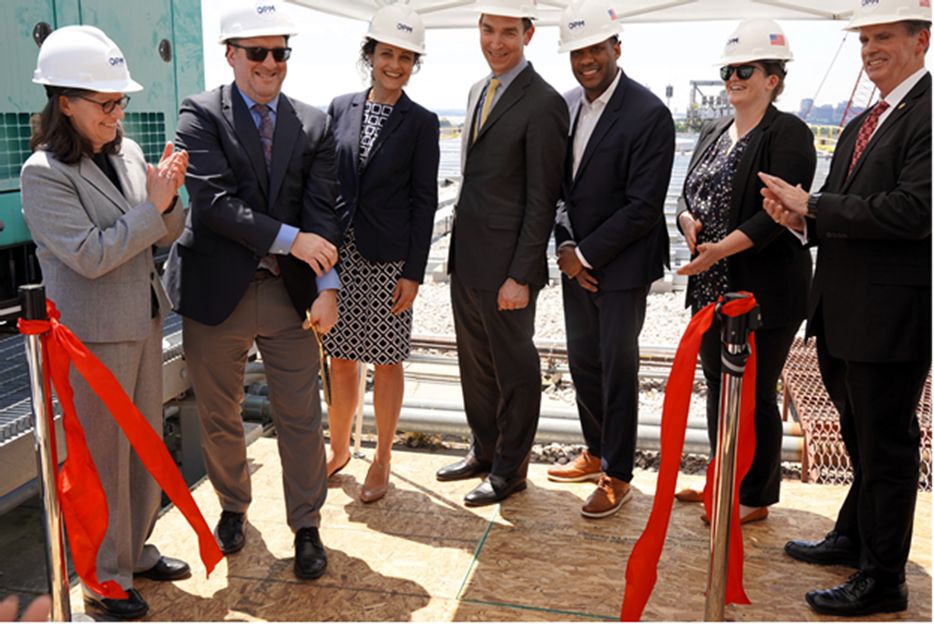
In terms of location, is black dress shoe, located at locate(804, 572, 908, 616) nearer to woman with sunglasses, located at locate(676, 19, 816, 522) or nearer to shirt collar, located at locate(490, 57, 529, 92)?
woman with sunglasses, located at locate(676, 19, 816, 522)

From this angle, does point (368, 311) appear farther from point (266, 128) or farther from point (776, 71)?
point (776, 71)

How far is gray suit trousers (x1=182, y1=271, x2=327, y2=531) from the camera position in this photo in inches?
118

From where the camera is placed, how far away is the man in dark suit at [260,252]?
2852 mm

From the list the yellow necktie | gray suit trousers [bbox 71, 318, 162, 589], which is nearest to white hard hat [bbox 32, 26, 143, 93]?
gray suit trousers [bbox 71, 318, 162, 589]

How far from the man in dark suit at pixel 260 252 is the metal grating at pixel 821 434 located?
2462mm

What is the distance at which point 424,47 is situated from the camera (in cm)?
336

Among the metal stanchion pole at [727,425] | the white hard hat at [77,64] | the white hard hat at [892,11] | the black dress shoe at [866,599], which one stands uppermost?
the white hard hat at [892,11]

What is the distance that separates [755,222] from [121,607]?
2.46m

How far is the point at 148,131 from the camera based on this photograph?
4.57 metres

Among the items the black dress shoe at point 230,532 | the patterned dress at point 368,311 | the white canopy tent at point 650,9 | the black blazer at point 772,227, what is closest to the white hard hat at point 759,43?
the black blazer at point 772,227

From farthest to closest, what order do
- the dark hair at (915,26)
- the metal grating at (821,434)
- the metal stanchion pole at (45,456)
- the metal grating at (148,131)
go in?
1. the metal grating at (148,131)
2. the metal grating at (821,434)
3. the dark hair at (915,26)
4. the metal stanchion pole at (45,456)

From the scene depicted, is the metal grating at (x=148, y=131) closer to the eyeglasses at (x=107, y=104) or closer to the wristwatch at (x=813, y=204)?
the eyeglasses at (x=107, y=104)

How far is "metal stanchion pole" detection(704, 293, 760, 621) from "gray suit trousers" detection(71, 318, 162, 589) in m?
1.76

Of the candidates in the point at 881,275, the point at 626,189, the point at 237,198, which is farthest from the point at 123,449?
the point at 881,275
